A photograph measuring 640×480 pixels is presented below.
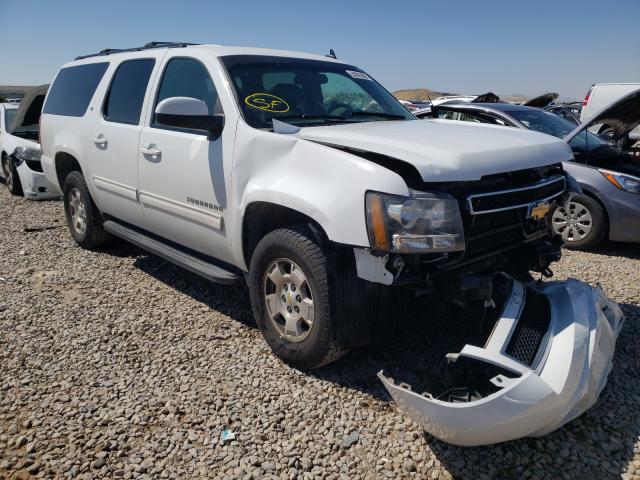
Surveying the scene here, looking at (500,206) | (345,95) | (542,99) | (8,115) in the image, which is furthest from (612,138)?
(8,115)

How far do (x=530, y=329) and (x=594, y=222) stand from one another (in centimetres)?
345

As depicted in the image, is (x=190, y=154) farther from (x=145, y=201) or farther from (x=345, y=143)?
(x=345, y=143)

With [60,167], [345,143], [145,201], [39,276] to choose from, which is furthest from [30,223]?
[345,143]

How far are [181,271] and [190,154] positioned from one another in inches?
71.0

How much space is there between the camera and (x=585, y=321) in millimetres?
2412

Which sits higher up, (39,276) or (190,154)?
(190,154)

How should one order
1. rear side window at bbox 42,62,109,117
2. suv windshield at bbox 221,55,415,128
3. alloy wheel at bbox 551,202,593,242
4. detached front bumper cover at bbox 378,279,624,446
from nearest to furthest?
detached front bumper cover at bbox 378,279,624,446 → suv windshield at bbox 221,55,415,128 → rear side window at bbox 42,62,109,117 → alloy wheel at bbox 551,202,593,242

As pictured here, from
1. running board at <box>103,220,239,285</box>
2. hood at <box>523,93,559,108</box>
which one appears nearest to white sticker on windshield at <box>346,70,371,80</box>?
running board at <box>103,220,239,285</box>

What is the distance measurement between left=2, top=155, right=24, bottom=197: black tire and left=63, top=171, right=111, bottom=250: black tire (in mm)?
4068

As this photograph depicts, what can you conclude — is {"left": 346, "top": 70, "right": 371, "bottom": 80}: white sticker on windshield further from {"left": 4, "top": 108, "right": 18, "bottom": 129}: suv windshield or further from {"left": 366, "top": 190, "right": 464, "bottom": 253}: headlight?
{"left": 4, "top": 108, "right": 18, "bottom": 129}: suv windshield

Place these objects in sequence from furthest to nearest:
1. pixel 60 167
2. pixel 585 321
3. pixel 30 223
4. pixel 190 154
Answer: pixel 30 223 → pixel 60 167 → pixel 190 154 → pixel 585 321

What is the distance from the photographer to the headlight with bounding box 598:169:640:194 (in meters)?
5.02

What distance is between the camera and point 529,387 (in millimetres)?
2053

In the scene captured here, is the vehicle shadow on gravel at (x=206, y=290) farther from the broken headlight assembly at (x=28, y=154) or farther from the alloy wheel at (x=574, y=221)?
the broken headlight assembly at (x=28, y=154)
